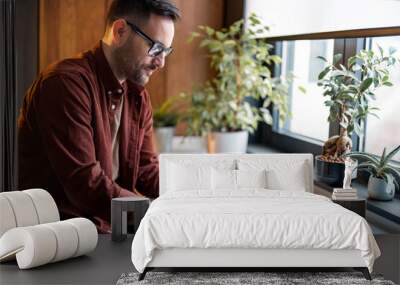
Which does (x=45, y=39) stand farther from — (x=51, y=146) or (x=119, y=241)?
(x=119, y=241)

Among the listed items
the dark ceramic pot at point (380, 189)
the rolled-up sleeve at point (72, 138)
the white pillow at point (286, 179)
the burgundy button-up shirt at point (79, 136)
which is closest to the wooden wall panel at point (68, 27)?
the burgundy button-up shirt at point (79, 136)

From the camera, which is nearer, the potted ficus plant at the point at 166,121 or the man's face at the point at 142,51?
the man's face at the point at 142,51

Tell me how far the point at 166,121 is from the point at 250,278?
7.80ft

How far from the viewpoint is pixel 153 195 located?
495 centimetres

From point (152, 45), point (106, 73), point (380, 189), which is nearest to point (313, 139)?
point (380, 189)

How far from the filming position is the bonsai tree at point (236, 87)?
18.5ft

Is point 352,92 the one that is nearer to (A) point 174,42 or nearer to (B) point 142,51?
(B) point 142,51

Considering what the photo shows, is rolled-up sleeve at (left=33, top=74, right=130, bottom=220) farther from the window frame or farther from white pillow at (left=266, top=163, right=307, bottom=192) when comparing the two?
the window frame

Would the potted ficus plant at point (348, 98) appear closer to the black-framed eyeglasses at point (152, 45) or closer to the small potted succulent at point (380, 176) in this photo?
the small potted succulent at point (380, 176)

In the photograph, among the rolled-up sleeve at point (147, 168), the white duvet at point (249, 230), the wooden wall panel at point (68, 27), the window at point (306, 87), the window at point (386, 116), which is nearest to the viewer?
the white duvet at point (249, 230)

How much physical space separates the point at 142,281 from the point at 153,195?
143cm

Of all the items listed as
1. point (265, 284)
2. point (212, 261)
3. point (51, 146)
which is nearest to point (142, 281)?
point (212, 261)

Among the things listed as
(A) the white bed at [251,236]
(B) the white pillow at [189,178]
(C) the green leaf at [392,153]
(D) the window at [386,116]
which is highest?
(D) the window at [386,116]

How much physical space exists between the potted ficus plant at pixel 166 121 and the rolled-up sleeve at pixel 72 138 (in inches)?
49.3
